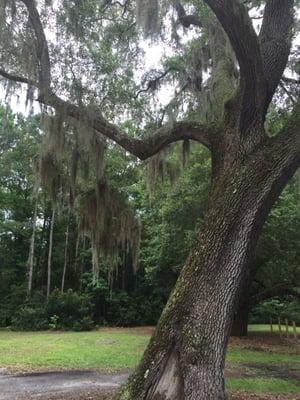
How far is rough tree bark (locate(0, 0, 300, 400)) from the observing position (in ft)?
18.2

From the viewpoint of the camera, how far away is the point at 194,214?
17766 millimetres

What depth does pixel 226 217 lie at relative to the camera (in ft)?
20.1

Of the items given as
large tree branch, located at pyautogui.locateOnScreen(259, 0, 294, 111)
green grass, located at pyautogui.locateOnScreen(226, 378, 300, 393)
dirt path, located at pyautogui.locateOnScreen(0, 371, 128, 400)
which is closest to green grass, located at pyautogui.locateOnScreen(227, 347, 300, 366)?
green grass, located at pyautogui.locateOnScreen(226, 378, 300, 393)

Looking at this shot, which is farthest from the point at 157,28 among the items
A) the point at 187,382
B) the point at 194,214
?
the point at 194,214

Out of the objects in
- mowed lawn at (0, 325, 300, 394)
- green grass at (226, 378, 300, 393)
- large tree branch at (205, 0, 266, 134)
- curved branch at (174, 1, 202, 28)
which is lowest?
green grass at (226, 378, 300, 393)

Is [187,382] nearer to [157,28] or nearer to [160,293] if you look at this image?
[157,28]

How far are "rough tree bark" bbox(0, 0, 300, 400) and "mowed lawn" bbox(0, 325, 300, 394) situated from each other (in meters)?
3.01

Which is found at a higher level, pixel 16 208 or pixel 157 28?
pixel 16 208

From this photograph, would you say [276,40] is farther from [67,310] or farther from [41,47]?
[67,310]

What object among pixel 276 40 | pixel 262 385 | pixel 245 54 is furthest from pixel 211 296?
pixel 276 40

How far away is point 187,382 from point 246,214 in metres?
2.15

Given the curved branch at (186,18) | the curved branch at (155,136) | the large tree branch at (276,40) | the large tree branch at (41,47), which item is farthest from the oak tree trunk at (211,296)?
the curved branch at (186,18)

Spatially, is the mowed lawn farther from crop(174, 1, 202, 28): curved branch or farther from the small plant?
the small plant

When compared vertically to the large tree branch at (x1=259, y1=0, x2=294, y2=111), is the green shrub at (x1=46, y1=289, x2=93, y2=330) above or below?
below
